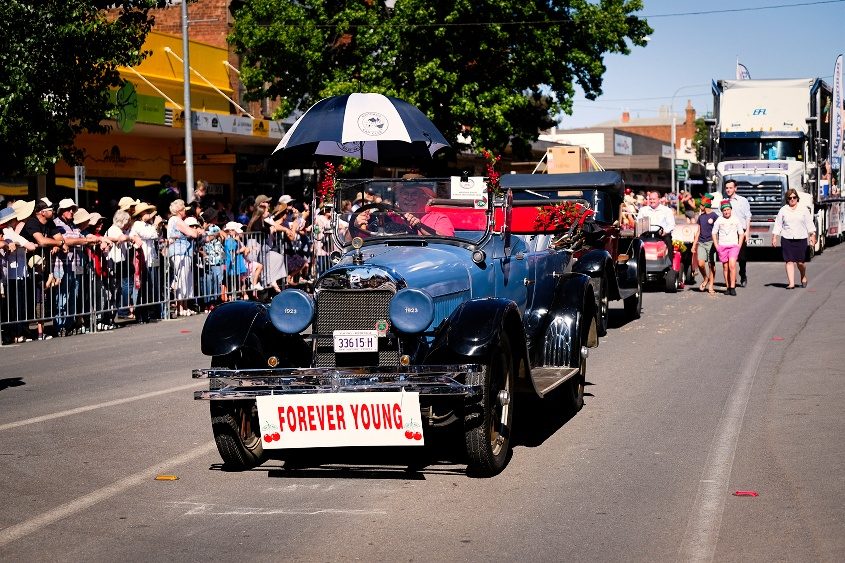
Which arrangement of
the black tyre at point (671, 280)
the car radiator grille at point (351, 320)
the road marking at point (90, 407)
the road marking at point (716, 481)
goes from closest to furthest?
the road marking at point (716, 481)
the car radiator grille at point (351, 320)
the road marking at point (90, 407)
the black tyre at point (671, 280)

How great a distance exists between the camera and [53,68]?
1706 cm

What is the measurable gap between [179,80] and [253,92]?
120 inches

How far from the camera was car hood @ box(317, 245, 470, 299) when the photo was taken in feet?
24.8

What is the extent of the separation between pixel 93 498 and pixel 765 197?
89.2 ft

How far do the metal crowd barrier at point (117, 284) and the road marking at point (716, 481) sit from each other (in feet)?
20.1

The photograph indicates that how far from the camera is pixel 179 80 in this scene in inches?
1208

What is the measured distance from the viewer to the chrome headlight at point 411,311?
726 centimetres

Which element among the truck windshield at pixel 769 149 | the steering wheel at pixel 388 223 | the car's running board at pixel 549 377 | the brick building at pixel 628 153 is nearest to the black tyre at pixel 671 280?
the truck windshield at pixel 769 149

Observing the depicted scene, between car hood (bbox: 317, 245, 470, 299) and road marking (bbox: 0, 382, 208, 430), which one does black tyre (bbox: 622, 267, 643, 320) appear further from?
car hood (bbox: 317, 245, 470, 299)

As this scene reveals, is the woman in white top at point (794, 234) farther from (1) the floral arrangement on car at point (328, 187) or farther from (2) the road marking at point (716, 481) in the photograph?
(1) the floral arrangement on car at point (328, 187)

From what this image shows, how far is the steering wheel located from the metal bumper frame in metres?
1.78

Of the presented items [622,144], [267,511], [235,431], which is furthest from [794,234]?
[622,144]

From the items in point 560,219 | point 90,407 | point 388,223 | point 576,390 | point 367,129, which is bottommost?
point 90,407

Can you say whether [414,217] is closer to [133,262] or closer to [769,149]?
[133,262]
